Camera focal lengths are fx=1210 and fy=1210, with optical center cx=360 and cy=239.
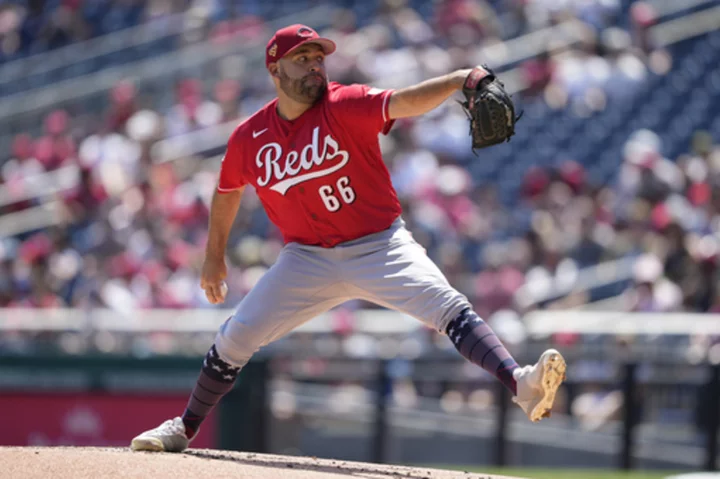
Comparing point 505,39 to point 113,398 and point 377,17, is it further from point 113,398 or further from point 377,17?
point 113,398

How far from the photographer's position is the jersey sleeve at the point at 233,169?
5203mm

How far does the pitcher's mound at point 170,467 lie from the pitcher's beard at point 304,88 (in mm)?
1513

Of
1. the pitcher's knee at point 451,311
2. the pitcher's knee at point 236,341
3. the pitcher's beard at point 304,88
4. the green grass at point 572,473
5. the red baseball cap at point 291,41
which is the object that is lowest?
the green grass at point 572,473

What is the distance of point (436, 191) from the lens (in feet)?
38.0

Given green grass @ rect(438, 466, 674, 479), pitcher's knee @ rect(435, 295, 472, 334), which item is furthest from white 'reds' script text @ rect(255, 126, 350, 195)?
green grass @ rect(438, 466, 674, 479)

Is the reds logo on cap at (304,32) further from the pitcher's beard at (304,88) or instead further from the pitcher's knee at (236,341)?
the pitcher's knee at (236,341)

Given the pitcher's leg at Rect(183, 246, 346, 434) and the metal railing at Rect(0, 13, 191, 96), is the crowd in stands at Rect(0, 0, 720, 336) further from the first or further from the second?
the pitcher's leg at Rect(183, 246, 346, 434)

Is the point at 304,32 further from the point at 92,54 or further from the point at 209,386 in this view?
the point at 92,54

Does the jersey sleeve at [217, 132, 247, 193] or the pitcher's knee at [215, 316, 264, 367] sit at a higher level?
the jersey sleeve at [217, 132, 247, 193]

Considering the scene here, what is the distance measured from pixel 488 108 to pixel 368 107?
0.53 metres

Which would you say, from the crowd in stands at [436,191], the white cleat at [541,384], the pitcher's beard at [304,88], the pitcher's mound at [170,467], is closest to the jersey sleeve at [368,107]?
the pitcher's beard at [304,88]

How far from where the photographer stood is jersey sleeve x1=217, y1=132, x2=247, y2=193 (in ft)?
17.1

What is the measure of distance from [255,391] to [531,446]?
6.84 feet

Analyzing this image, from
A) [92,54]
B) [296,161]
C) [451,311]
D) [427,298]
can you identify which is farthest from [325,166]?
[92,54]
